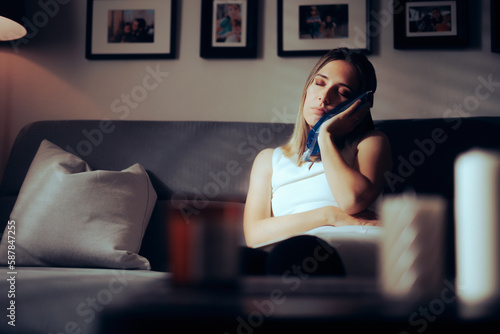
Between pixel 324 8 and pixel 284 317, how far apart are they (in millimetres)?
1764

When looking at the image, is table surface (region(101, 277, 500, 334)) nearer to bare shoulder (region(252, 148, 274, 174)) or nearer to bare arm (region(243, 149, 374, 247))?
bare arm (region(243, 149, 374, 247))

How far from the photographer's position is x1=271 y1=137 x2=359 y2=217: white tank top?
A: 1274mm

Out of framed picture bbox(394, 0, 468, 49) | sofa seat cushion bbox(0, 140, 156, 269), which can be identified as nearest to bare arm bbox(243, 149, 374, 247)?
sofa seat cushion bbox(0, 140, 156, 269)

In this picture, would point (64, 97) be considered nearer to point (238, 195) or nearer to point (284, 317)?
point (238, 195)

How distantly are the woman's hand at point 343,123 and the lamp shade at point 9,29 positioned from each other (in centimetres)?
141

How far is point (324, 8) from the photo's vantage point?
6.26 feet

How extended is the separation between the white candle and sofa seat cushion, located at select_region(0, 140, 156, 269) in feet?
3.52

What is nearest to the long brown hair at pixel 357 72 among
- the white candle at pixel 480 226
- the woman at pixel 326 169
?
the woman at pixel 326 169

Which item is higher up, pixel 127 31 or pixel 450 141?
pixel 127 31

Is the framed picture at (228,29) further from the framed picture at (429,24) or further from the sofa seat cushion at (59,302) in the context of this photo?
the sofa seat cushion at (59,302)

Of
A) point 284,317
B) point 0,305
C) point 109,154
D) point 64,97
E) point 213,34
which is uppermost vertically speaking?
point 213,34

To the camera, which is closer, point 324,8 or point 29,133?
point 29,133

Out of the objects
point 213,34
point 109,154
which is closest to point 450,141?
point 213,34

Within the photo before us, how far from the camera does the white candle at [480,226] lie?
404 millimetres
